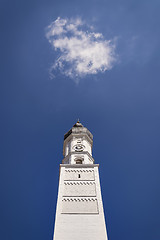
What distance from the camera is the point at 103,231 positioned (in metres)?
17.1

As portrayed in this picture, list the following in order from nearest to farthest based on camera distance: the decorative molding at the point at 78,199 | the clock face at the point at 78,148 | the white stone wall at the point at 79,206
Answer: the white stone wall at the point at 79,206 < the decorative molding at the point at 78,199 < the clock face at the point at 78,148

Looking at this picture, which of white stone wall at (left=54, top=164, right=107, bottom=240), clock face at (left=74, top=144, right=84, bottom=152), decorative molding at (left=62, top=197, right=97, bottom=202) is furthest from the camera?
clock face at (left=74, top=144, right=84, bottom=152)

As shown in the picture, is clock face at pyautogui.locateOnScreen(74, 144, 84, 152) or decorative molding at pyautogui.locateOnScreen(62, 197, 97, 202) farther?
clock face at pyautogui.locateOnScreen(74, 144, 84, 152)

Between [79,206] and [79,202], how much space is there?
17.7 inches

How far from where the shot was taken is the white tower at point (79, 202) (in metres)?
17.1

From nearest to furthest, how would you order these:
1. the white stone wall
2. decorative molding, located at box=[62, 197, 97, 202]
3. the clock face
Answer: the white stone wall
decorative molding, located at box=[62, 197, 97, 202]
the clock face

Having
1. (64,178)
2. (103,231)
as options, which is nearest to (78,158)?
(64,178)

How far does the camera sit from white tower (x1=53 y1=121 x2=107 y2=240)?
17.1 meters

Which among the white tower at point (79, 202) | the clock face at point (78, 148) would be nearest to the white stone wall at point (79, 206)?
the white tower at point (79, 202)

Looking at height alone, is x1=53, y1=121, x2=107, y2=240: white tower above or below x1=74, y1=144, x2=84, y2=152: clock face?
below

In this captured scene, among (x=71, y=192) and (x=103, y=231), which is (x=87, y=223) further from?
(x=71, y=192)

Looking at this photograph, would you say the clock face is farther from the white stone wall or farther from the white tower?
the white stone wall

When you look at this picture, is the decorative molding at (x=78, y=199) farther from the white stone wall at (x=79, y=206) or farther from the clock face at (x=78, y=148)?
the clock face at (x=78, y=148)

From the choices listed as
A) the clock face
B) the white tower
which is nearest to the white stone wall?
the white tower
